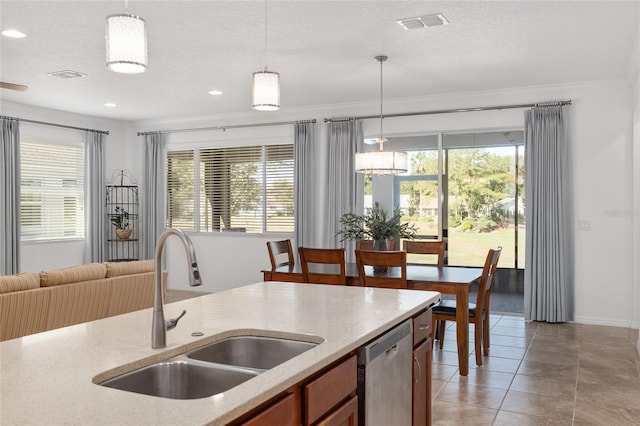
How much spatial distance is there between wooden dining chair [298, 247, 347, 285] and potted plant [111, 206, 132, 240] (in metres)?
4.97

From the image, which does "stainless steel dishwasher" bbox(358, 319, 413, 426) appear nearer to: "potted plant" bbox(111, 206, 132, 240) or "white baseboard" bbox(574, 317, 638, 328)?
"white baseboard" bbox(574, 317, 638, 328)

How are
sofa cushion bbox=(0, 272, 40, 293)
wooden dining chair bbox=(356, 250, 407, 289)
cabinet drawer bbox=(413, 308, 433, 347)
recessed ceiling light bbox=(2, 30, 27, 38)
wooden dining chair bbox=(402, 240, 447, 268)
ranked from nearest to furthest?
cabinet drawer bbox=(413, 308, 433, 347)
sofa cushion bbox=(0, 272, 40, 293)
wooden dining chair bbox=(356, 250, 407, 289)
recessed ceiling light bbox=(2, 30, 27, 38)
wooden dining chair bbox=(402, 240, 447, 268)

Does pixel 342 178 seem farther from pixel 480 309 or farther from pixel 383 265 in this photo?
pixel 480 309

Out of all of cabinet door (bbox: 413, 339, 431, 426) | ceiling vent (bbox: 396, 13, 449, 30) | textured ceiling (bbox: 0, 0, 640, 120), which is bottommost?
cabinet door (bbox: 413, 339, 431, 426)

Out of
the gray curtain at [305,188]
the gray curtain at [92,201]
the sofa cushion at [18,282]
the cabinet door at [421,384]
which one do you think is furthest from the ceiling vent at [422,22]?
the gray curtain at [92,201]

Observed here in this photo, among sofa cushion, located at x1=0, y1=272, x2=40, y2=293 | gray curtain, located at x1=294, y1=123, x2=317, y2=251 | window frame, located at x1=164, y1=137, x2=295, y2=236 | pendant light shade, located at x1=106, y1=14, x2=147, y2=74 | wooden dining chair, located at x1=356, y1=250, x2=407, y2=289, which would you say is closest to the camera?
pendant light shade, located at x1=106, y1=14, x2=147, y2=74

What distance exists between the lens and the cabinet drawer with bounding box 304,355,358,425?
5.35 feet

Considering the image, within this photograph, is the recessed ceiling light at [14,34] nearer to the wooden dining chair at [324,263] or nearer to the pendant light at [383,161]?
the wooden dining chair at [324,263]

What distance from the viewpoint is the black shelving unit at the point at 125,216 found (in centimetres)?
Answer: 910

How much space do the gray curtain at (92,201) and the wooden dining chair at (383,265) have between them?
18.7ft

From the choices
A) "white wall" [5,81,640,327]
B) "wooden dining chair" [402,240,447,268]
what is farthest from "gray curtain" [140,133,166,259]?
"wooden dining chair" [402,240,447,268]

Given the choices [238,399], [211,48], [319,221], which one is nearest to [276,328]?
[238,399]

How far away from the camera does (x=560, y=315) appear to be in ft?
20.8

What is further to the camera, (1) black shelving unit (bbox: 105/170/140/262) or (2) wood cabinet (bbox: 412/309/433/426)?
(1) black shelving unit (bbox: 105/170/140/262)
